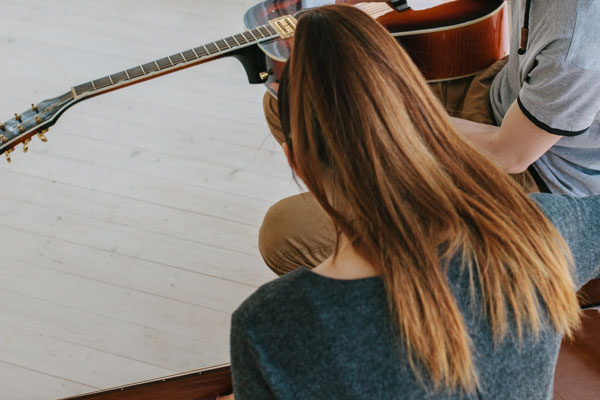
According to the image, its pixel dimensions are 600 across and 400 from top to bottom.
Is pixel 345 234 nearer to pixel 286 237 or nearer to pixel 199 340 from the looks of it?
pixel 286 237

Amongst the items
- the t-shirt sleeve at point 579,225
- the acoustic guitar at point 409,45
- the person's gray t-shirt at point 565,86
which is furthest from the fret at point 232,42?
the t-shirt sleeve at point 579,225

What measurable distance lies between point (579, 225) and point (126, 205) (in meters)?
1.26

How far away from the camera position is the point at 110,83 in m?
1.35

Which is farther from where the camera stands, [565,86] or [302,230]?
[302,230]

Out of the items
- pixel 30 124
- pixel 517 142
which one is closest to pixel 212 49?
pixel 30 124

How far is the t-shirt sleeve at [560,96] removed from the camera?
0.93 meters

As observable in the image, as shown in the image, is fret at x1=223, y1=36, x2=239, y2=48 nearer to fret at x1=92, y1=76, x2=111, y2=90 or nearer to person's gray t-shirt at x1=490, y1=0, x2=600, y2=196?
fret at x1=92, y1=76, x2=111, y2=90

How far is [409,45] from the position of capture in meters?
1.37

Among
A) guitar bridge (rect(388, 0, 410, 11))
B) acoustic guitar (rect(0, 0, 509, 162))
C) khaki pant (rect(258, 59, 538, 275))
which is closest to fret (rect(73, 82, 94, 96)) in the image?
acoustic guitar (rect(0, 0, 509, 162))

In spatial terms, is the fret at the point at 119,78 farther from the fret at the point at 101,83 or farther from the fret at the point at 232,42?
the fret at the point at 232,42

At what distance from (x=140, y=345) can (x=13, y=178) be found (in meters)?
0.69

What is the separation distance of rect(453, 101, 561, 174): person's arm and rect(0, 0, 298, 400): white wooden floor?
68cm

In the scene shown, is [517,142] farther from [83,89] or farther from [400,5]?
[83,89]

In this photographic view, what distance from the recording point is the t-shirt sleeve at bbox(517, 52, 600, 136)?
93cm
